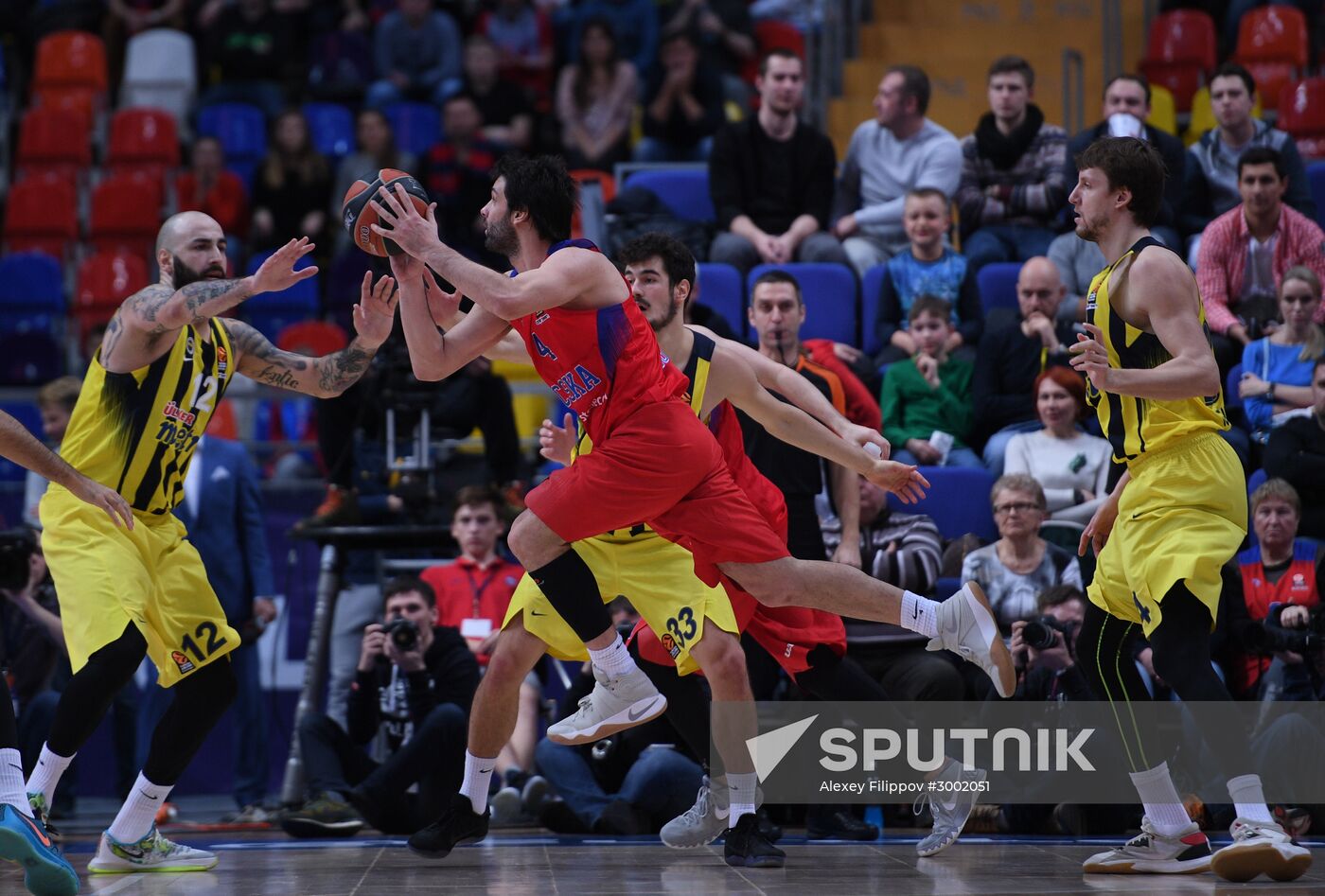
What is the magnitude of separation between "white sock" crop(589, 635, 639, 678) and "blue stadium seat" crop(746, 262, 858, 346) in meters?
3.84

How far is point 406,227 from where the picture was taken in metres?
4.79

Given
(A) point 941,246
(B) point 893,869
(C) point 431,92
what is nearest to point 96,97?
(C) point 431,92

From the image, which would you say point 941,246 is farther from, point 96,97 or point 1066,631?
point 96,97

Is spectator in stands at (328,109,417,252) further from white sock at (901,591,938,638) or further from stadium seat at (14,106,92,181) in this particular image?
white sock at (901,591,938,638)

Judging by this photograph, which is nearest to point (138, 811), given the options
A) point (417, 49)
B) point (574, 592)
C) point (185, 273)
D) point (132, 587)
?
point (132, 587)

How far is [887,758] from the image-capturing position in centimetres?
674

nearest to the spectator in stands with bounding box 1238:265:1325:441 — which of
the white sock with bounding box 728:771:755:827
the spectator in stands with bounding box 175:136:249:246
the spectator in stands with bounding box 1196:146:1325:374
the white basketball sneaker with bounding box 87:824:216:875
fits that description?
the spectator in stands with bounding box 1196:146:1325:374

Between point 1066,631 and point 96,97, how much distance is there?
10.4 m

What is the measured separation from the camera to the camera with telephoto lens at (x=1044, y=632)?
6.23 meters

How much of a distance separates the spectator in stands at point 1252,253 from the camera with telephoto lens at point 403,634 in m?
4.23

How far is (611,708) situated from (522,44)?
964 cm

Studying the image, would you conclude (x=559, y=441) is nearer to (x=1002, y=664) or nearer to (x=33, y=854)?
(x=1002, y=664)

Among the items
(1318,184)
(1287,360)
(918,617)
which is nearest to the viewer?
(918,617)

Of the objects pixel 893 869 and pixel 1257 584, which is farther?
pixel 1257 584
